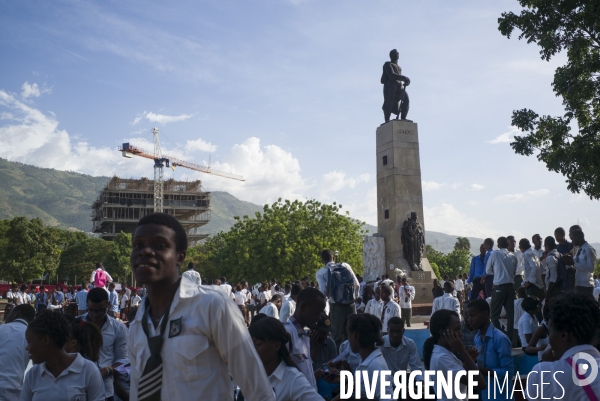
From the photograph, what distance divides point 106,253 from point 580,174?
7467cm

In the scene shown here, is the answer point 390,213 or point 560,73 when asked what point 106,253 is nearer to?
point 390,213

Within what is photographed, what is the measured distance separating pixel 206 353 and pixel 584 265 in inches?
357

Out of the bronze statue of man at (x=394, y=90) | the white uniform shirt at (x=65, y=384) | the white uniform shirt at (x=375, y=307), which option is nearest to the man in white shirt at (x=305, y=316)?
the white uniform shirt at (x=65, y=384)

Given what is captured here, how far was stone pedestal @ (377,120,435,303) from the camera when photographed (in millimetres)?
20281

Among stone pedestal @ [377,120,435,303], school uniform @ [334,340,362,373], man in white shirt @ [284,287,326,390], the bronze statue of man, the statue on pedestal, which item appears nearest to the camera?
man in white shirt @ [284,287,326,390]

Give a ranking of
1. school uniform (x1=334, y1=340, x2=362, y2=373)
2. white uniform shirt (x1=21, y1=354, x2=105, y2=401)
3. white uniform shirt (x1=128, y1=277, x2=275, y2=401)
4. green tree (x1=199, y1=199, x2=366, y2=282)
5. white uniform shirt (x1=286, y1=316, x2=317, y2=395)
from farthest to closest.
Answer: green tree (x1=199, y1=199, x2=366, y2=282)
school uniform (x1=334, y1=340, x2=362, y2=373)
white uniform shirt (x1=286, y1=316, x2=317, y2=395)
white uniform shirt (x1=21, y1=354, x2=105, y2=401)
white uniform shirt (x1=128, y1=277, x2=275, y2=401)

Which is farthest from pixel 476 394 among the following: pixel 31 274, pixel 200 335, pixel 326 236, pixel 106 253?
pixel 106 253

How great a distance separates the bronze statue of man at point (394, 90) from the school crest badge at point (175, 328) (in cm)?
1949

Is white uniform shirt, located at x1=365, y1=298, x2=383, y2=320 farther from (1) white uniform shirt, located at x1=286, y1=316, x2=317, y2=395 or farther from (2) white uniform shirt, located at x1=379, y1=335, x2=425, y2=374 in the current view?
(1) white uniform shirt, located at x1=286, y1=316, x2=317, y2=395

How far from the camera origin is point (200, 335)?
2482mm

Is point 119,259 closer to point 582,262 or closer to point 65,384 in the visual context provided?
point 582,262

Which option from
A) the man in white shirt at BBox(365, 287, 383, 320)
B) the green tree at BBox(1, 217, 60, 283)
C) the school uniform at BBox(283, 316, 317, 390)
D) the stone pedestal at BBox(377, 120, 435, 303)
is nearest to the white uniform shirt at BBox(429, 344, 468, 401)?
the school uniform at BBox(283, 316, 317, 390)

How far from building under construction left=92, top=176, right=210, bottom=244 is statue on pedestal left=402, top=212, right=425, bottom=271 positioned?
107m

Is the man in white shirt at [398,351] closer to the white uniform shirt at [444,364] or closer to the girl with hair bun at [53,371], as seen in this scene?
the white uniform shirt at [444,364]
